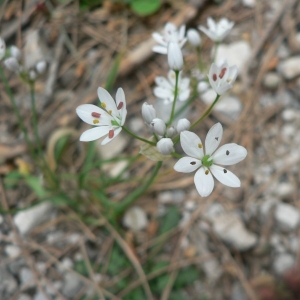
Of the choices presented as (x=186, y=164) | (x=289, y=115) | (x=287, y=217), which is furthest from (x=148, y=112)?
(x=289, y=115)

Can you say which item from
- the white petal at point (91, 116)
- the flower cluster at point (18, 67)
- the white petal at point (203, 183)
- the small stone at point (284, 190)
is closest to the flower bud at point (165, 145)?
the white petal at point (203, 183)

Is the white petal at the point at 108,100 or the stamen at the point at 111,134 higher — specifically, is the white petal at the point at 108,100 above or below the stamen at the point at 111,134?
above

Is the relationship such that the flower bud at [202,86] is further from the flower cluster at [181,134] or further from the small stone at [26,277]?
the small stone at [26,277]

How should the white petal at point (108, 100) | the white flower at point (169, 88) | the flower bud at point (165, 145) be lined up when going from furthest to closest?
the white flower at point (169, 88) < the white petal at point (108, 100) < the flower bud at point (165, 145)

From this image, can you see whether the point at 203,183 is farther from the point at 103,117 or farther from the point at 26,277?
the point at 26,277

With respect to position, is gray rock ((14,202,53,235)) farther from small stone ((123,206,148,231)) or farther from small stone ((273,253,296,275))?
small stone ((273,253,296,275))

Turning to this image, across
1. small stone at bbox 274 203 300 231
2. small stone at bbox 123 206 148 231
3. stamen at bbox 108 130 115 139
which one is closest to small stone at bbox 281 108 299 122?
small stone at bbox 274 203 300 231

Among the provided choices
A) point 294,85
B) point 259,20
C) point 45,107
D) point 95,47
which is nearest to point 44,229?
point 45,107

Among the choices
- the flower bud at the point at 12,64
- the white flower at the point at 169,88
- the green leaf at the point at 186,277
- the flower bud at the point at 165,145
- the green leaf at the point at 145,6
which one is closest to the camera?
the flower bud at the point at 165,145

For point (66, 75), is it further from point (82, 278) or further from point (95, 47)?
point (82, 278)
